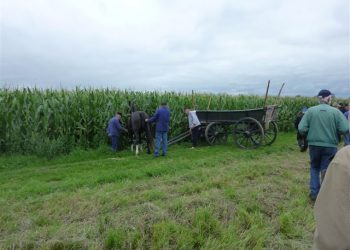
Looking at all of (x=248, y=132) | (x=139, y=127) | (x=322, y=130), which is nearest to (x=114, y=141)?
(x=139, y=127)

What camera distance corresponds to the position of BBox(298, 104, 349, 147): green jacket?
6.09 meters

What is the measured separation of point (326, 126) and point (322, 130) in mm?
97

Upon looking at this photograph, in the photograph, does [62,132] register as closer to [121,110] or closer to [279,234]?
[121,110]

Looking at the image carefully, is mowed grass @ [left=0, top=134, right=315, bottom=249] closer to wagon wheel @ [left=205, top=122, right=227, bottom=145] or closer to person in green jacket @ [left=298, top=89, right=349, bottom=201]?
person in green jacket @ [left=298, top=89, right=349, bottom=201]

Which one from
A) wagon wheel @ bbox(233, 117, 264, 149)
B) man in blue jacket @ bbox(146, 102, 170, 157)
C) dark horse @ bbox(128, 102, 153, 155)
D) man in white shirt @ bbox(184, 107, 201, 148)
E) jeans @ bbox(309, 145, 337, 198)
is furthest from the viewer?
man in white shirt @ bbox(184, 107, 201, 148)

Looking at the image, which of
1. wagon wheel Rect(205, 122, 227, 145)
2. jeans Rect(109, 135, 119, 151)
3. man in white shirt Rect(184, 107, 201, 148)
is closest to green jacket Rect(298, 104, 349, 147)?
jeans Rect(109, 135, 119, 151)

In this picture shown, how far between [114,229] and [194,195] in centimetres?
199

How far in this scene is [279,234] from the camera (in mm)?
4652

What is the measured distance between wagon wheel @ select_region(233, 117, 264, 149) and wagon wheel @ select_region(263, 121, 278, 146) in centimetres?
69

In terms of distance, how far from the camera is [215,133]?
564 inches

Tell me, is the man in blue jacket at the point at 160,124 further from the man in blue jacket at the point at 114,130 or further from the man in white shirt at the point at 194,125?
the man in white shirt at the point at 194,125

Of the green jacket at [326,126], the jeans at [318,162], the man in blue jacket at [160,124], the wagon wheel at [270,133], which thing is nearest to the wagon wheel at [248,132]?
the wagon wheel at [270,133]

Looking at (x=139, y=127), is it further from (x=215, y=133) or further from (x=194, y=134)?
(x=215, y=133)

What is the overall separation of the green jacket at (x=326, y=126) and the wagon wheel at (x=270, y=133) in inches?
308
